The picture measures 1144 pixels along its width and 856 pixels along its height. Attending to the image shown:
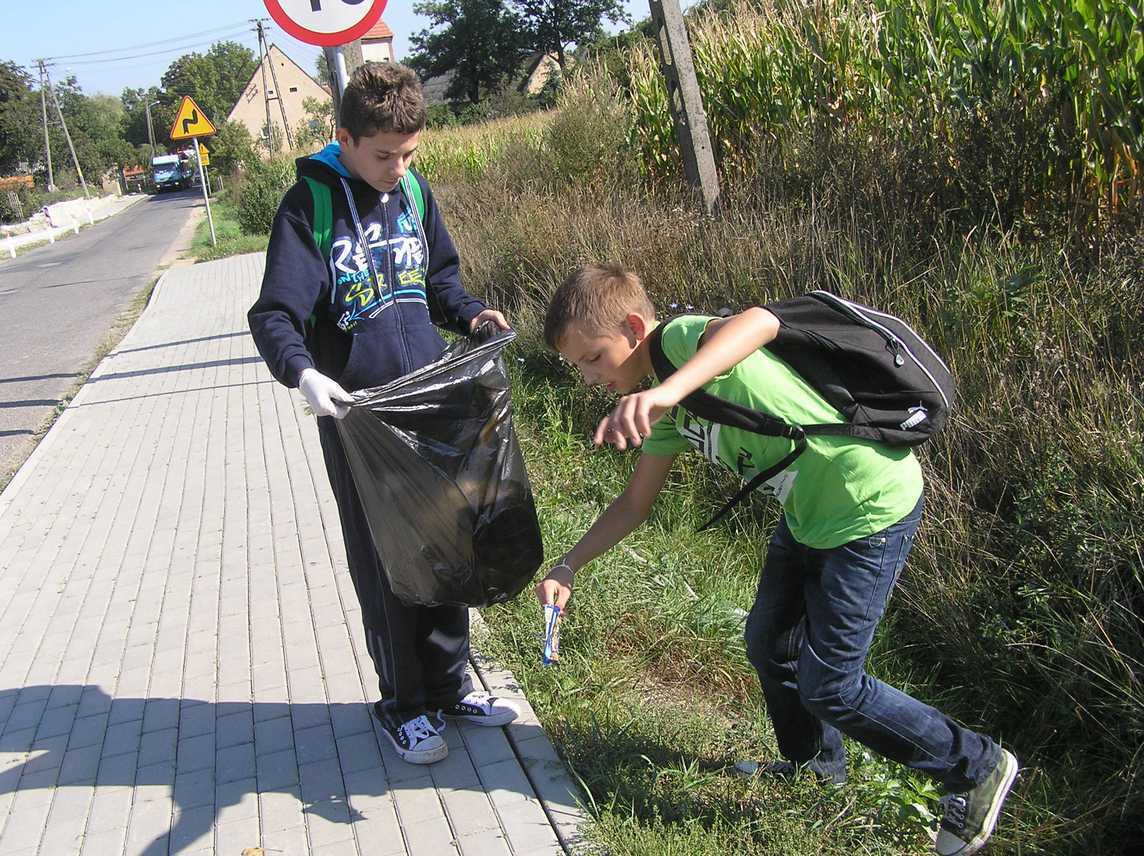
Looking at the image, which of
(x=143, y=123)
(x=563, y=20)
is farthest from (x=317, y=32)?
(x=143, y=123)

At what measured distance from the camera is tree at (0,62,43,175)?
66.2m

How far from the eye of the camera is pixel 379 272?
2744mm

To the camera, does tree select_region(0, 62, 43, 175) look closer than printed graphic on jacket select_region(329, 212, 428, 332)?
No

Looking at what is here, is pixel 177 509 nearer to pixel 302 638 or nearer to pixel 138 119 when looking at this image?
pixel 302 638

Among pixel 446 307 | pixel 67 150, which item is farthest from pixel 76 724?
pixel 67 150

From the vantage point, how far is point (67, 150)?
80.1m

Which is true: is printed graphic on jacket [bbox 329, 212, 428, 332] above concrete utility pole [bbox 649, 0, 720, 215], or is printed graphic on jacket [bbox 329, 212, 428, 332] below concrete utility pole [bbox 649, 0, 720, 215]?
below

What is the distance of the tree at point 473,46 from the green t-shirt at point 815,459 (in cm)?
7333

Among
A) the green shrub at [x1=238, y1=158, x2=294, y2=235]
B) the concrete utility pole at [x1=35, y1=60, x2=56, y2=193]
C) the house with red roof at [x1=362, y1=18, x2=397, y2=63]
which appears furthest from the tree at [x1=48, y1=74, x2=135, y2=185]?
the green shrub at [x1=238, y1=158, x2=294, y2=235]

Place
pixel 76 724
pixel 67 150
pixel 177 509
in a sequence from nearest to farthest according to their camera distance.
Result: pixel 76 724, pixel 177 509, pixel 67 150

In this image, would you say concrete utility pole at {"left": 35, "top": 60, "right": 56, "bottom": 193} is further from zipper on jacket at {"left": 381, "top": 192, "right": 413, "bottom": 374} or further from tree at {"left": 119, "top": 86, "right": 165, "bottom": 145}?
zipper on jacket at {"left": 381, "top": 192, "right": 413, "bottom": 374}

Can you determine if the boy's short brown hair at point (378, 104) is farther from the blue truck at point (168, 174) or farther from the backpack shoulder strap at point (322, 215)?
the blue truck at point (168, 174)

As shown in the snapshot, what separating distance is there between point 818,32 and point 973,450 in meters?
4.04

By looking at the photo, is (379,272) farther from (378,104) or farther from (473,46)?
(473,46)
